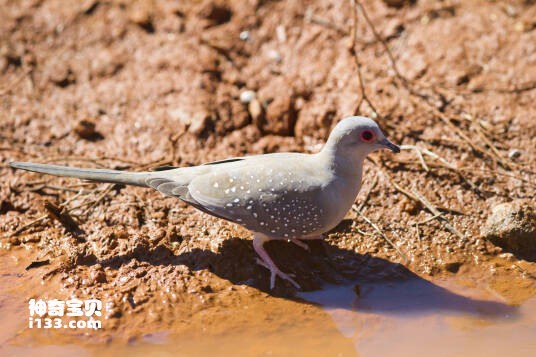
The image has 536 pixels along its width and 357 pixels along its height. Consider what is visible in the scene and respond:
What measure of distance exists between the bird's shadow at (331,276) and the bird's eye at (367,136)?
3.09 ft

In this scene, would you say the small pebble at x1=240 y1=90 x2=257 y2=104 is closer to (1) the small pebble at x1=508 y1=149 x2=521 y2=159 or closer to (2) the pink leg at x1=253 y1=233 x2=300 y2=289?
(2) the pink leg at x1=253 y1=233 x2=300 y2=289

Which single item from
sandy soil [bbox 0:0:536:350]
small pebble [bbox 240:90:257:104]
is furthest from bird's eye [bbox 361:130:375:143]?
small pebble [bbox 240:90:257:104]

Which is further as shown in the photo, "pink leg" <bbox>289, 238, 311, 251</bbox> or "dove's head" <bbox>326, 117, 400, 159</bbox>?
"pink leg" <bbox>289, 238, 311, 251</bbox>

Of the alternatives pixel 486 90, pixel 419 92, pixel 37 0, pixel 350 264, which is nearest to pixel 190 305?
pixel 350 264

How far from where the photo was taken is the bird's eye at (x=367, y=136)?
175 inches

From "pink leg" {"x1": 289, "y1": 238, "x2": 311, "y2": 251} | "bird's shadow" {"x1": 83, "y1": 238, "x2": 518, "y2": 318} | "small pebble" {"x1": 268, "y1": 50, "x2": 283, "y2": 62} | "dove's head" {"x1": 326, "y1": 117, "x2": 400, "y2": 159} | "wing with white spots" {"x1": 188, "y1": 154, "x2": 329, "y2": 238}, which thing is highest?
"small pebble" {"x1": 268, "y1": 50, "x2": 283, "y2": 62}

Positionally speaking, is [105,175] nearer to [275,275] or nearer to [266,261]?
[266,261]

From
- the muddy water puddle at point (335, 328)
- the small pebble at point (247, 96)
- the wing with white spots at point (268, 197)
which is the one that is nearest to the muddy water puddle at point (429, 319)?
the muddy water puddle at point (335, 328)

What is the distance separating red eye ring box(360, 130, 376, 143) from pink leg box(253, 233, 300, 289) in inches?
39.5

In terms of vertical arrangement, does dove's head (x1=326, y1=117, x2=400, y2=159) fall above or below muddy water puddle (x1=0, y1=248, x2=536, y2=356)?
above

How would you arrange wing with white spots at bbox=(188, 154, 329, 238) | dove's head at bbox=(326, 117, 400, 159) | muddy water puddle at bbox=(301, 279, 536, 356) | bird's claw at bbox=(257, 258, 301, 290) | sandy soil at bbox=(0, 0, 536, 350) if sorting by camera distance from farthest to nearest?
1. sandy soil at bbox=(0, 0, 536, 350)
2. bird's claw at bbox=(257, 258, 301, 290)
3. dove's head at bbox=(326, 117, 400, 159)
4. wing with white spots at bbox=(188, 154, 329, 238)
5. muddy water puddle at bbox=(301, 279, 536, 356)

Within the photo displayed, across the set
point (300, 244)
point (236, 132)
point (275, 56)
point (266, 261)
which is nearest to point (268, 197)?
point (266, 261)

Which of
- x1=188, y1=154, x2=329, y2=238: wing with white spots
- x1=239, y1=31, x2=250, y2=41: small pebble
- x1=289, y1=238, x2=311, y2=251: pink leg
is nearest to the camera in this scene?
x1=188, y1=154, x2=329, y2=238: wing with white spots

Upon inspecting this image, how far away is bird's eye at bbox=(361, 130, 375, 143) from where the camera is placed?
4.46 m
